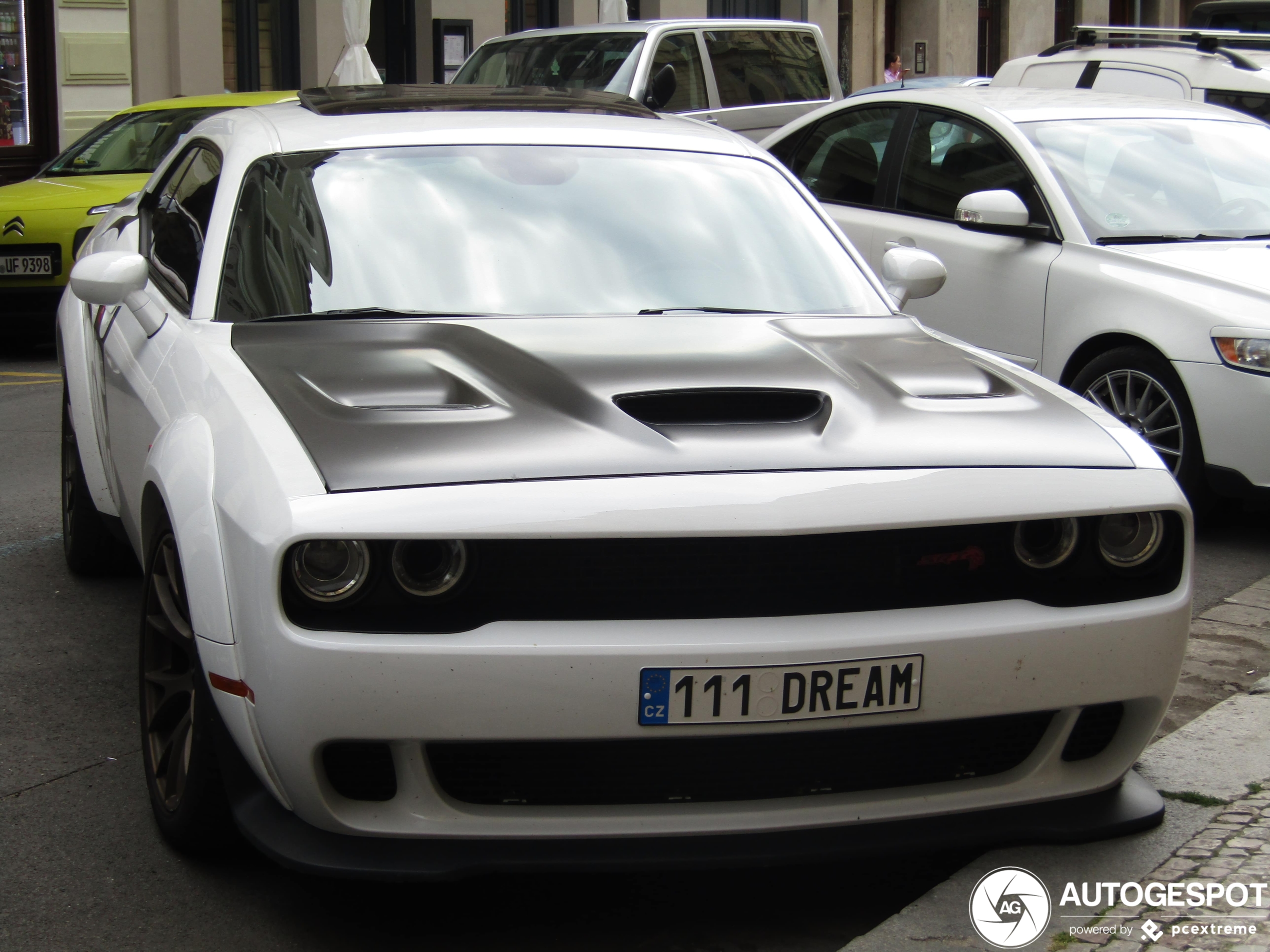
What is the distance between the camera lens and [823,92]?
14.9 metres

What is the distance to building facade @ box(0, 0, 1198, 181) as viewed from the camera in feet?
55.5

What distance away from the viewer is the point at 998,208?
648 cm

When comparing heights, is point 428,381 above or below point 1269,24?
below

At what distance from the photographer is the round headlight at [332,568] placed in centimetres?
267

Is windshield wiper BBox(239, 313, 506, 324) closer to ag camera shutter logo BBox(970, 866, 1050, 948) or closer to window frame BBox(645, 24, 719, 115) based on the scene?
ag camera shutter logo BBox(970, 866, 1050, 948)

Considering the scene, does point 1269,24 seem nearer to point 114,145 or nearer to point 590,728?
point 114,145

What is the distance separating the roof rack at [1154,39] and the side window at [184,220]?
7.06 m

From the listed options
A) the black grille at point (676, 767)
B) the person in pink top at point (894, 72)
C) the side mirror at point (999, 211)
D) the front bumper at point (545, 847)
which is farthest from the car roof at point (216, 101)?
the person in pink top at point (894, 72)

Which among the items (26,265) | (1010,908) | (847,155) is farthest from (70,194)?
(1010,908)

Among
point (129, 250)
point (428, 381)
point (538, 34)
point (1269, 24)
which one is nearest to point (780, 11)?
point (1269, 24)

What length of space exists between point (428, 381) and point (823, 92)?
40.8 ft

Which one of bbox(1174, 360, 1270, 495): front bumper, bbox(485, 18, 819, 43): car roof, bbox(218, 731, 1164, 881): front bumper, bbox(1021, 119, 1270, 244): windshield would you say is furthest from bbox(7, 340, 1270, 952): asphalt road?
bbox(485, 18, 819, 43): car roof

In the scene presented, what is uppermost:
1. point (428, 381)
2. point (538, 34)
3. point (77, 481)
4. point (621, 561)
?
point (538, 34)

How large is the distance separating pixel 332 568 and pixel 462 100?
211 cm
